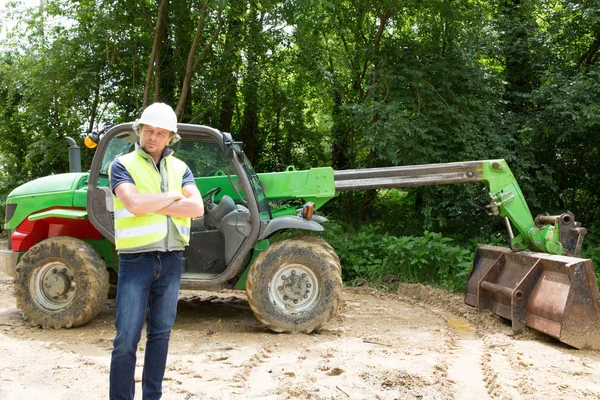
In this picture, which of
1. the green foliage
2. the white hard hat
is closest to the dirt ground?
the green foliage

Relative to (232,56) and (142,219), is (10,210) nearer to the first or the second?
(142,219)

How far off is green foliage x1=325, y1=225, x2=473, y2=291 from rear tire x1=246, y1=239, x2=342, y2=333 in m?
2.95

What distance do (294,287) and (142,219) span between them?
2957 mm

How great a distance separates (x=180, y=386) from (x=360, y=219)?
31.6 feet

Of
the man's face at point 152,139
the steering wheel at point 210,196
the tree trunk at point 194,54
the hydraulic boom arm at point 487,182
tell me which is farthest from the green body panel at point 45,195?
the tree trunk at point 194,54

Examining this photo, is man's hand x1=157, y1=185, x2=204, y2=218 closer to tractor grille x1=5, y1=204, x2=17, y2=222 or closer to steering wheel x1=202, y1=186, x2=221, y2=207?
steering wheel x1=202, y1=186, x2=221, y2=207

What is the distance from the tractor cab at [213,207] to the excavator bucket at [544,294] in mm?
2569

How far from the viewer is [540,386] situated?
14.9 feet

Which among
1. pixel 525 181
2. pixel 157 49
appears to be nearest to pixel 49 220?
pixel 157 49

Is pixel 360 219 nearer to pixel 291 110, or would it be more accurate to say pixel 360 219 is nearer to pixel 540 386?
pixel 291 110

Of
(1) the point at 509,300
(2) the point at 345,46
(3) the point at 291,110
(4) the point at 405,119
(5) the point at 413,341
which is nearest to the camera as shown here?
(5) the point at 413,341

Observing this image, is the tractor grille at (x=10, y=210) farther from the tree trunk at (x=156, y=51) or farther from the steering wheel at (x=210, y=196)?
the tree trunk at (x=156, y=51)

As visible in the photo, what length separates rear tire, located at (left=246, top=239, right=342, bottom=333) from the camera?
6207mm

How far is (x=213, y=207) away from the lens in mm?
6707
